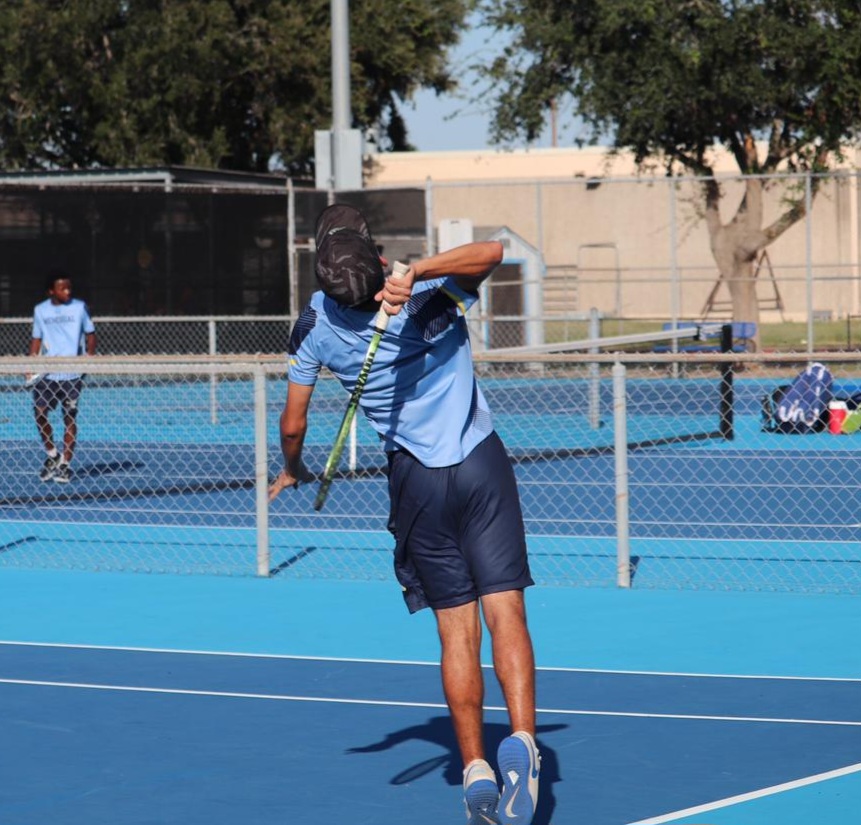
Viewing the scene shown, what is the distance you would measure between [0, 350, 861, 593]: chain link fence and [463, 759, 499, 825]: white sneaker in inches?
190

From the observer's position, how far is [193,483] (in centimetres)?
1515

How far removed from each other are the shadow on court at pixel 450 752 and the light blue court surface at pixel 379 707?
0.5 inches

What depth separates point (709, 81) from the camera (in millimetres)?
28156

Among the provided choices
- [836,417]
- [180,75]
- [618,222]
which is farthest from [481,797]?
[618,222]

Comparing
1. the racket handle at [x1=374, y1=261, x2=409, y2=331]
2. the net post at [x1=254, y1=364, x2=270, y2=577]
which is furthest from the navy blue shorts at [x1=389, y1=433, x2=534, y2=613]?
the net post at [x1=254, y1=364, x2=270, y2=577]

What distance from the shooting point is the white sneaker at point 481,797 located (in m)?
5.24

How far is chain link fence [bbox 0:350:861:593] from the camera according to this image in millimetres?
10766

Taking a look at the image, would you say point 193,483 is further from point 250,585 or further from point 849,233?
point 849,233

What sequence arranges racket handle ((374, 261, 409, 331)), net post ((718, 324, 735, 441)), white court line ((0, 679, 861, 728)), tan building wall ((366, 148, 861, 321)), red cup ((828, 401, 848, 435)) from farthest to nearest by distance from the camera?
tan building wall ((366, 148, 861, 321)) → red cup ((828, 401, 848, 435)) → net post ((718, 324, 735, 441)) → white court line ((0, 679, 861, 728)) → racket handle ((374, 261, 409, 331))

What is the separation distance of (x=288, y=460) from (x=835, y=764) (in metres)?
2.22

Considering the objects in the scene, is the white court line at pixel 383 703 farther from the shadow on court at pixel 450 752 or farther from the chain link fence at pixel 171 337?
the chain link fence at pixel 171 337

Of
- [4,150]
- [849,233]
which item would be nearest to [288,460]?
[4,150]

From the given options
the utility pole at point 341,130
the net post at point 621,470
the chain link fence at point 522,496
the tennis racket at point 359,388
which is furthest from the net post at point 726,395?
the tennis racket at point 359,388

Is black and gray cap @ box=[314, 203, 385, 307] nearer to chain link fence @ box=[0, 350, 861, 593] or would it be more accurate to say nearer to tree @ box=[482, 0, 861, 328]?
chain link fence @ box=[0, 350, 861, 593]
